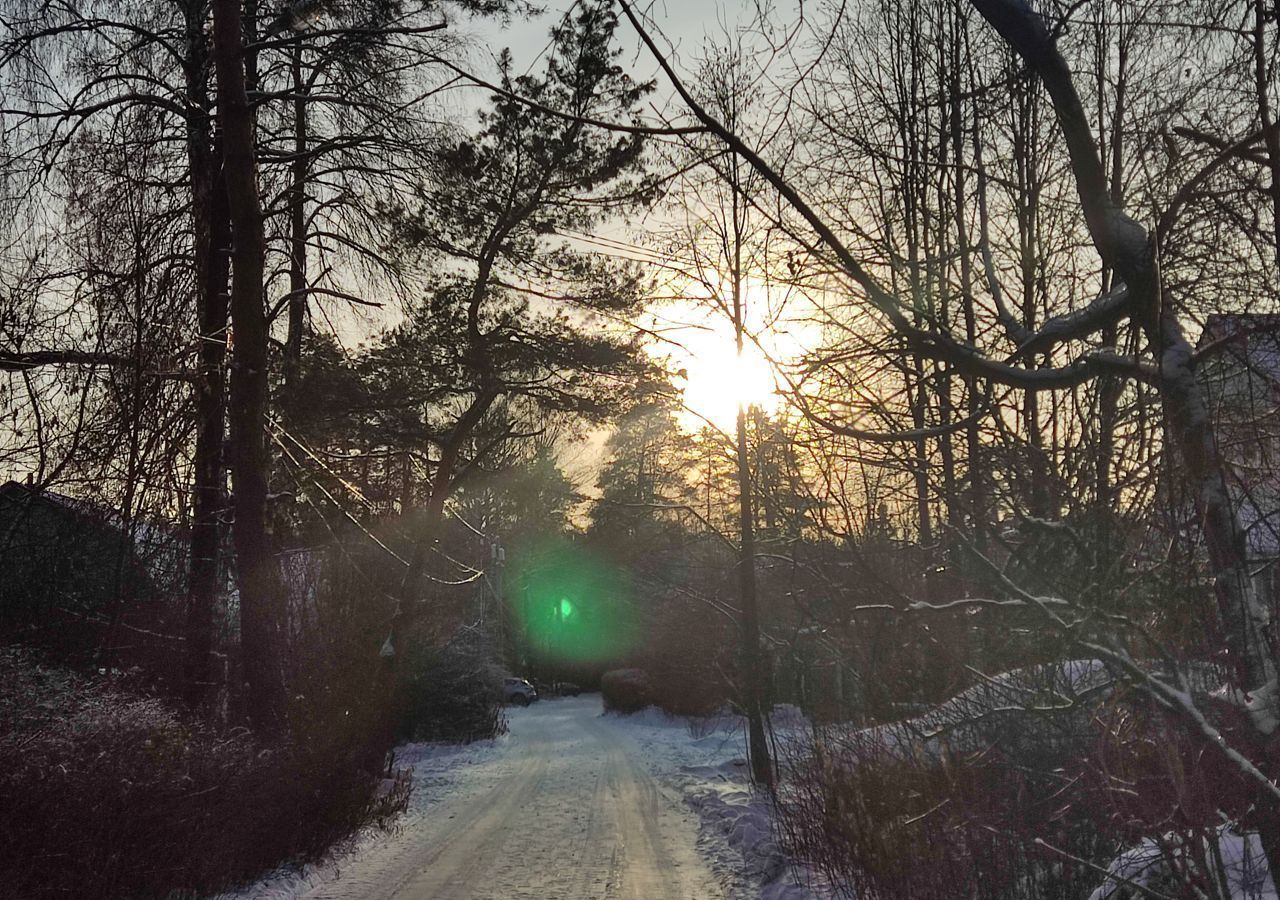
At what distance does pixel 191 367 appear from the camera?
8.00 m

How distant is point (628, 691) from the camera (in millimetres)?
30062

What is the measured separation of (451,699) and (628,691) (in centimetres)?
877

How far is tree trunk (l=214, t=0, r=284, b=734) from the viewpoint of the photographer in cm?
1009

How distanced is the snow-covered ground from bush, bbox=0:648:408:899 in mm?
529

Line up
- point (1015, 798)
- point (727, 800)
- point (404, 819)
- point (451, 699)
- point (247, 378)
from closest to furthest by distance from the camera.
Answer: point (1015, 798)
point (247, 378)
point (404, 819)
point (727, 800)
point (451, 699)

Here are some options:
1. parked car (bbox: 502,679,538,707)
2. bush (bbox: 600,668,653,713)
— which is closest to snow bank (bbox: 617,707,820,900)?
bush (bbox: 600,668,653,713)

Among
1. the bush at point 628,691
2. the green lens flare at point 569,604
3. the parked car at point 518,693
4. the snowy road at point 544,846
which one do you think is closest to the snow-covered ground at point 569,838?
the snowy road at point 544,846

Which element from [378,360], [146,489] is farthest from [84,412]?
[378,360]

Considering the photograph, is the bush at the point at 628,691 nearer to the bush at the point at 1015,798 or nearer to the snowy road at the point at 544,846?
the snowy road at the point at 544,846

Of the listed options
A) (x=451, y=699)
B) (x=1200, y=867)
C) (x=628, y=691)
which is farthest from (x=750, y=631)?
(x=628, y=691)

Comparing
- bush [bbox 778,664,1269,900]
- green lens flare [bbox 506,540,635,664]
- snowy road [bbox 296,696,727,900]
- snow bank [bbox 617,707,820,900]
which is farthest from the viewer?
green lens flare [bbox 506,540,635,664]

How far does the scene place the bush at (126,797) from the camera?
226 inches

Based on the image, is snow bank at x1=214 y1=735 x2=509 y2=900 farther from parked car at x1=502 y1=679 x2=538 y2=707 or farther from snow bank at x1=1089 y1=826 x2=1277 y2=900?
parked car at x1=502 y1=679 x2=538 y2=707

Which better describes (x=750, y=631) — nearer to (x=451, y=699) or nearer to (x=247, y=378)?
(x=247, y=378)
